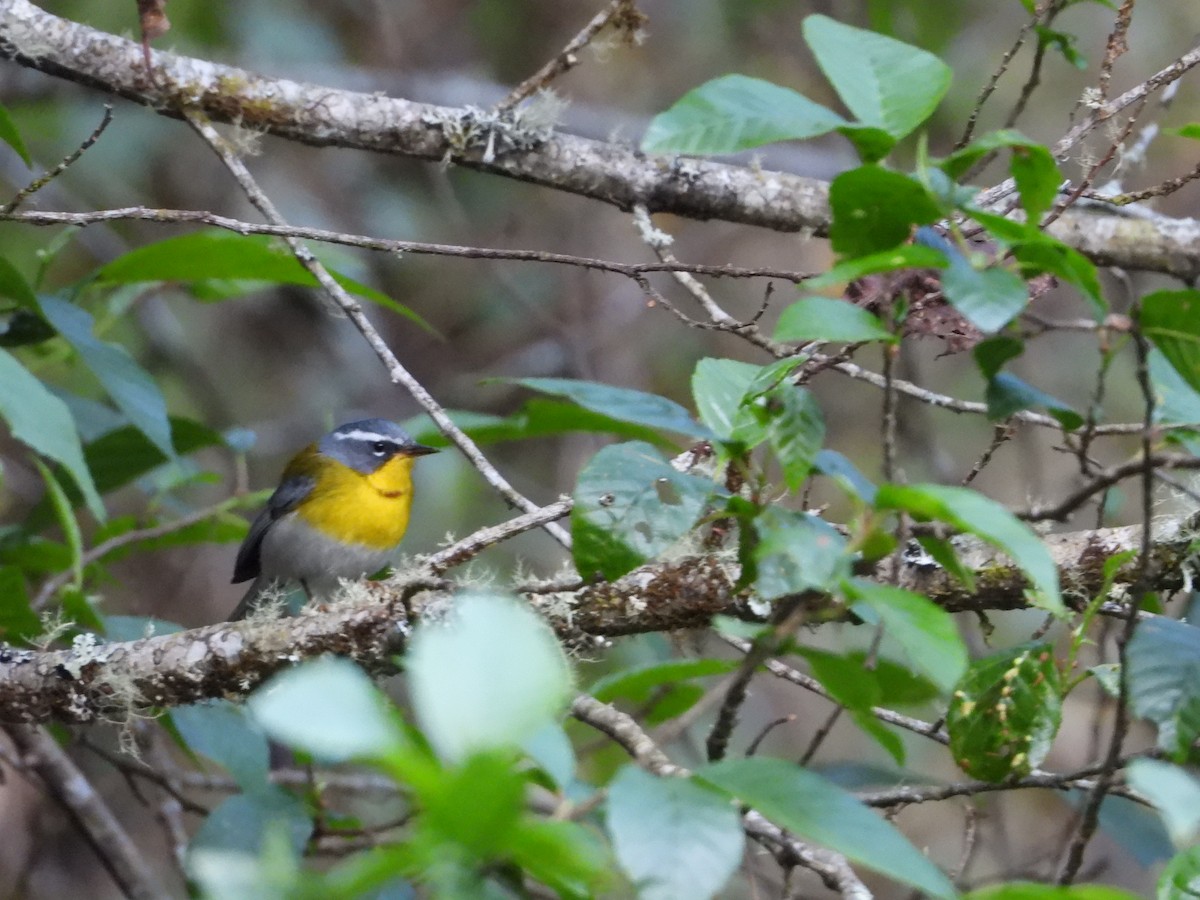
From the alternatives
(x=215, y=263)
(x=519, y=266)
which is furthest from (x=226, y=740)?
(x=519, y=266)

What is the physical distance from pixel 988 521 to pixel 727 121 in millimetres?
470

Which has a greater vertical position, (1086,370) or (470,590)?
(470,590)

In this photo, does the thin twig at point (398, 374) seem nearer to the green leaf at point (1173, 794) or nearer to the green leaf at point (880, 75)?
the green leaf at point (880, 75)

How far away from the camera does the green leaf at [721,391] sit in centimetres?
159

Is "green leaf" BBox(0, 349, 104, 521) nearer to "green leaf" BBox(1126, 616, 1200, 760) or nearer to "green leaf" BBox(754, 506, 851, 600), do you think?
"green leaf" BBox(754, 506, 851, 600)

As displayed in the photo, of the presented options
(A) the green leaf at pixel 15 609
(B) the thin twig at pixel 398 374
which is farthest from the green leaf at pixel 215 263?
(A) the green leaf at pixel 15 609

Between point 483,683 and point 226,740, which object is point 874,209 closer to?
point 483,683

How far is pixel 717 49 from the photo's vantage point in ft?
21.6

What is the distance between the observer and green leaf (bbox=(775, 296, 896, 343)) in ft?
3.87

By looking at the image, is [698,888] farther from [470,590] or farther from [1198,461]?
[470,590]

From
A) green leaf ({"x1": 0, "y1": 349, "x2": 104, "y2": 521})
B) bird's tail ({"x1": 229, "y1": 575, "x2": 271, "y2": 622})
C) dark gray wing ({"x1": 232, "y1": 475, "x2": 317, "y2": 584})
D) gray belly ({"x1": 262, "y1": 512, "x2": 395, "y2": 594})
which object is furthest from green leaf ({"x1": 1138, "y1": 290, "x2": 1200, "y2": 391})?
dark gray wing ({"x1": 232, "y1": 475, "x2": 317, "y2": 584})

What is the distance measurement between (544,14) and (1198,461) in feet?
18.9

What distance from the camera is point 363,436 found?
14.7 ft

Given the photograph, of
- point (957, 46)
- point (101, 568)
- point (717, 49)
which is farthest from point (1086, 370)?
point (101, 568)
